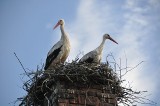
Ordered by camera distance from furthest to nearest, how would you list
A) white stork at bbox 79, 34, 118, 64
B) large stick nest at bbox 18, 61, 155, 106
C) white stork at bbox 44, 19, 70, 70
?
white stork at bbox 79, 34, 118, 64
white stork at bbox 44, 19, 70, 70
large stick nest at bbox 18, 61, 155, 106

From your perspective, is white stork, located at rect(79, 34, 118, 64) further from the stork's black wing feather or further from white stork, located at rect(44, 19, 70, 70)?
the stork's black wing feather

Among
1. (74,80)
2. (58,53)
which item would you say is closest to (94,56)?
(58,53)

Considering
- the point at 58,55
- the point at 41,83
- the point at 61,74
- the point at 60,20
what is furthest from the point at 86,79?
the point at 60,20

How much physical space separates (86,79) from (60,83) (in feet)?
1.35

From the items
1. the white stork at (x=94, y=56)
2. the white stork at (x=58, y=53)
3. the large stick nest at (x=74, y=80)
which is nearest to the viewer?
the large stick nest at (x=74, y=80)

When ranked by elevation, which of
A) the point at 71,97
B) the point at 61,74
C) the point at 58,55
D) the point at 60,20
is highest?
the point at 60,20

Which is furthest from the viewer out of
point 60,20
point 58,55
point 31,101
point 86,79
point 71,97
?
Result: point 60,20

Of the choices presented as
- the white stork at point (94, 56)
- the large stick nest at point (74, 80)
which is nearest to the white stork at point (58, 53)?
the white stork at point (94, 56)

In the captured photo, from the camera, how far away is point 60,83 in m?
6.27

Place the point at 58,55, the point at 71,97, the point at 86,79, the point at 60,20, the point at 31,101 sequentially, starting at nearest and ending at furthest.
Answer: the point at 71,97
the point at 86,79
the point at 31,101
the point at 58,55
the point at 60,20

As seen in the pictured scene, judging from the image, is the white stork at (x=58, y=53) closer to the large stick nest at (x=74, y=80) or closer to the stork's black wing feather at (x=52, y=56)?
the stork's black wing feather at (x=52, y=56)

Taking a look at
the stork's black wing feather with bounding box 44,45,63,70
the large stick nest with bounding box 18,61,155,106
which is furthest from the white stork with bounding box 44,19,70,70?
the large stick nest with bounding box 18,61,155,106

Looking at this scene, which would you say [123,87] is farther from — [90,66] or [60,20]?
[60,20]

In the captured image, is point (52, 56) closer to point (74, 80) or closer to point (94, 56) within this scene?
point (94, 56)
